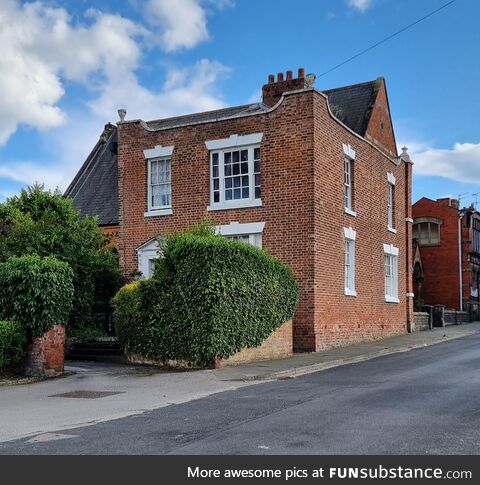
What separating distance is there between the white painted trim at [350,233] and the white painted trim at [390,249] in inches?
132

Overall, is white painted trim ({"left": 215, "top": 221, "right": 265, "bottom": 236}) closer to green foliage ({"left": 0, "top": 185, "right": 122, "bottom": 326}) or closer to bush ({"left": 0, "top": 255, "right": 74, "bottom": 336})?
green foliage ({"left": 0, "top": 185, "right": 122, "bottom": 326})

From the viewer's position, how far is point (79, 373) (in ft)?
52.6

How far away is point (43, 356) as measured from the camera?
49.3 ft

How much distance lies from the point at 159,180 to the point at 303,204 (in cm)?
558

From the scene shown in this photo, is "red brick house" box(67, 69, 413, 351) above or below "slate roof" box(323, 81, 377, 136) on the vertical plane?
below

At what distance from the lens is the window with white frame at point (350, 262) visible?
875 inches

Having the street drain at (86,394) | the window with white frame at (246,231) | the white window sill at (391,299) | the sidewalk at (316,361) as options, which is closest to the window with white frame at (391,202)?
the white window sill at (391,299)

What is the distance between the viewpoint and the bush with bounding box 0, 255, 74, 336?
14.9m

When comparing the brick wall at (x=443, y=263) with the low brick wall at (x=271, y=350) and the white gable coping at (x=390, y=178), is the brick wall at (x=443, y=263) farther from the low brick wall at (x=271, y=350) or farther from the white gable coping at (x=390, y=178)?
the low brick wall at (x=271, y=350)

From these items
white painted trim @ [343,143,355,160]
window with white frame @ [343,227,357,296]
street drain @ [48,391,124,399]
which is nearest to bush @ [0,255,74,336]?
street drain @ [48,391,124,399]

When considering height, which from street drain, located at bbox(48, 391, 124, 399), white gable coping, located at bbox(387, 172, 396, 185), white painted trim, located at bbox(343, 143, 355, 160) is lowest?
street drain, located at bbox(48, 391, 124, 399)

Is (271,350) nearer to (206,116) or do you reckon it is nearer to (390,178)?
(390,178)

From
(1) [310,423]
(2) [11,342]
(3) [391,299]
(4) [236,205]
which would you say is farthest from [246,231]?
(1) [310,423]

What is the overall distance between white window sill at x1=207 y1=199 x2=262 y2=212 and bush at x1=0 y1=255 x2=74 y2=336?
7.05 m
